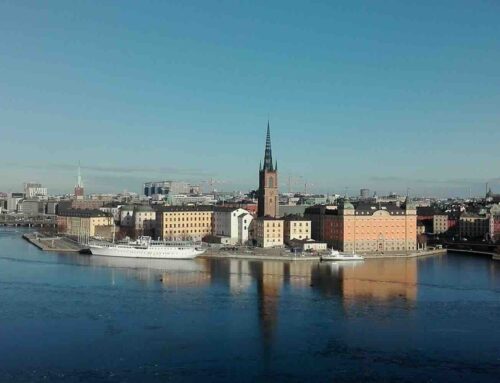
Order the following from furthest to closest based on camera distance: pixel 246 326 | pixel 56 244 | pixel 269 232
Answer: pixel 56 244 → pixel 269 232 → pixel 246 326

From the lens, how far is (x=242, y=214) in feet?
93.6

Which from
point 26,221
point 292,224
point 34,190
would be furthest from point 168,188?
point 292,224

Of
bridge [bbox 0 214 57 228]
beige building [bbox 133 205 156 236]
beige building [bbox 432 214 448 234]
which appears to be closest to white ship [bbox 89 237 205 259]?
beige building [bbox 133 205 156 236]

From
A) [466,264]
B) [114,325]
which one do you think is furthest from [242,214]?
[114,325]

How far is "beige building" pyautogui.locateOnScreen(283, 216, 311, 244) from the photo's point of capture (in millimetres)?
27125

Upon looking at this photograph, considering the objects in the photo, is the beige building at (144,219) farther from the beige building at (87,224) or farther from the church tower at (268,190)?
the church tower at (268,190)

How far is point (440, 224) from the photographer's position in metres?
34.7

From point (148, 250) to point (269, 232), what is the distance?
504 centimetres

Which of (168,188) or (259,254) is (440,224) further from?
(168,188)

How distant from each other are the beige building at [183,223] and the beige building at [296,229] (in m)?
4.22

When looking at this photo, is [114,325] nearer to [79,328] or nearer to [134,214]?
[79,328]

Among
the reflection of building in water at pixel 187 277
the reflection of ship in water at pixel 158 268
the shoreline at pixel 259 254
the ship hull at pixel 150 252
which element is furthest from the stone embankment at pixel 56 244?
the reflection of building in water at pixel 187 277

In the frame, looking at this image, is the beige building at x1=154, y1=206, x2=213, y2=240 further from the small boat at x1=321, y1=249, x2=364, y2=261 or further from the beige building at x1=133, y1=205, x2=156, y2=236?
the small boat at x1=321, y1=249, x2=364, y2=261

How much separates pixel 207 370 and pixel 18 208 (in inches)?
2486
